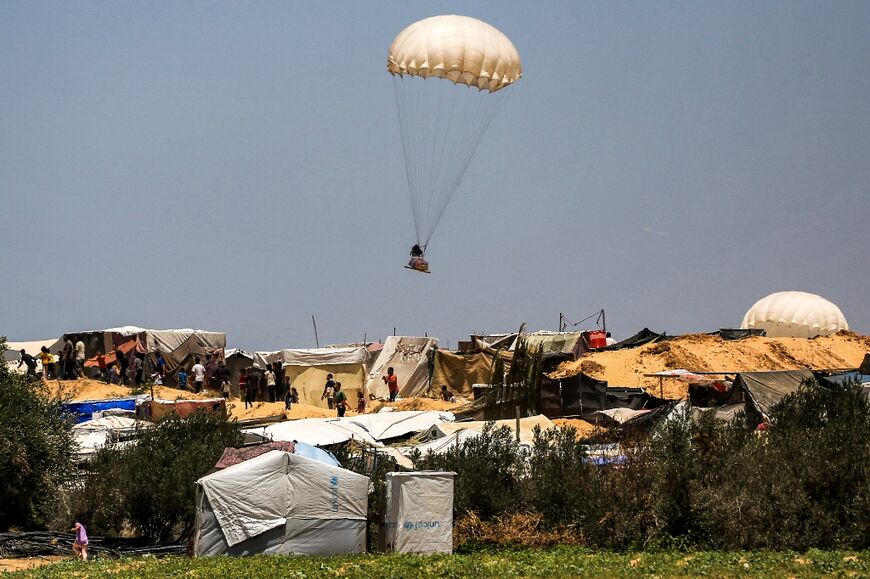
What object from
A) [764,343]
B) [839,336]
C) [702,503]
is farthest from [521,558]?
[839,336]

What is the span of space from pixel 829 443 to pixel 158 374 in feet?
107

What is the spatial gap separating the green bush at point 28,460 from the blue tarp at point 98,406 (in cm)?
832

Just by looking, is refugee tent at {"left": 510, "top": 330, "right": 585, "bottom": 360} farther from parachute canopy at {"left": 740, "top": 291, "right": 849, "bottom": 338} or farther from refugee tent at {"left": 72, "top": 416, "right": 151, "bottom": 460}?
parachute canopy at {"left": 740, "top": 291, "right": 849, "bottom": 338}

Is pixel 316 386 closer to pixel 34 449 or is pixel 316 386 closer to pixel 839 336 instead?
pixel 34 449

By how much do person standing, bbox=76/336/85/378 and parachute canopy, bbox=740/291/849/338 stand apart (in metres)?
39.8

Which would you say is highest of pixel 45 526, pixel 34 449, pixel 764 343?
pixel 764 343

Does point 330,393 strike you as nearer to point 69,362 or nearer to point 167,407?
point 167,407

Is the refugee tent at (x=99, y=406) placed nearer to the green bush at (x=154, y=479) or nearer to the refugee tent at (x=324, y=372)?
the refugee tent at (x=324, y=372)

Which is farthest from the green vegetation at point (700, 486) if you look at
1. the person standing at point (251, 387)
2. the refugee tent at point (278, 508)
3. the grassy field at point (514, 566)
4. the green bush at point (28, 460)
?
the person standing at point (251, 387)

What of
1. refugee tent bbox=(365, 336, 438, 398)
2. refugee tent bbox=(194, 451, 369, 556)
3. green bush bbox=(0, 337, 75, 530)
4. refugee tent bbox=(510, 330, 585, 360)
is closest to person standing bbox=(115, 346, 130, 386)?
refugee tent bbox=(365, 336, 438, 398)

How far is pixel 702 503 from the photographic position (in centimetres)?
2031

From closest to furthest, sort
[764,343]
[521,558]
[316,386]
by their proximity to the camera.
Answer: [521,558], [316,386], [764,343]

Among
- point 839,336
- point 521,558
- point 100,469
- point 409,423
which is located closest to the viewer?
point 521,558

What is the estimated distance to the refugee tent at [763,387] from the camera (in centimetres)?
3066
